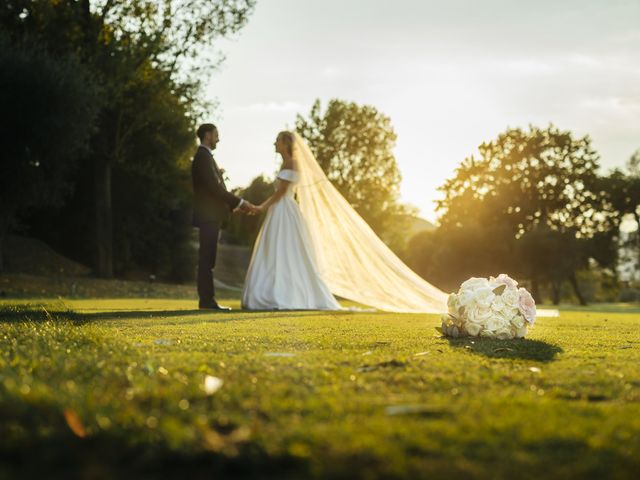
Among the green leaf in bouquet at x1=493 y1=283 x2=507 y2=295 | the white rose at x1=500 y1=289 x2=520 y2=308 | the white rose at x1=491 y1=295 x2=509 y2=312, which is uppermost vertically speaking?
the green leaf in bouquet at x1=493 y1=283 x2=507 y2=295

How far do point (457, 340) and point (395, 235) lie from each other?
53.3 m

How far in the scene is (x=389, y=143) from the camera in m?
55.6

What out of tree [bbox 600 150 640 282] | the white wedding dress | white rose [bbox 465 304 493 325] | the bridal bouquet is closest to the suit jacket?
the white wedding dress

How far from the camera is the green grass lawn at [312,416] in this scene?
206 cm

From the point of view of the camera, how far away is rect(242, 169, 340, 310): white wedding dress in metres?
13.3

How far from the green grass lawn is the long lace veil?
30.3ft

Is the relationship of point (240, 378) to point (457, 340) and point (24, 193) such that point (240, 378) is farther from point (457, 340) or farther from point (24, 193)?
point (24, 193)

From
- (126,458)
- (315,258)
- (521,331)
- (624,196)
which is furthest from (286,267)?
(624,196)

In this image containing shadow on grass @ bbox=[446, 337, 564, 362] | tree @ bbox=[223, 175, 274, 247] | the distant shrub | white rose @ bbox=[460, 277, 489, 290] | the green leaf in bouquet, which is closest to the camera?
shadow on grass @ bbox=[446, 337, 564, 362]

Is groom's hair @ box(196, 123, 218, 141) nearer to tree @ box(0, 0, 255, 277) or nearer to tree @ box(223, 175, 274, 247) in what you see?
tree @ box(0, 0, 255, 277)

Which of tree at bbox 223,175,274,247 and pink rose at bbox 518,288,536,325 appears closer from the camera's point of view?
pink rose at bbox 518,288,536,325

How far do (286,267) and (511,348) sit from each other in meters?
8.37

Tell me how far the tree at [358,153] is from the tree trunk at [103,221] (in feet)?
80.3

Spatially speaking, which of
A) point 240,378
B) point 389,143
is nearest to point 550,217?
point 389,143
